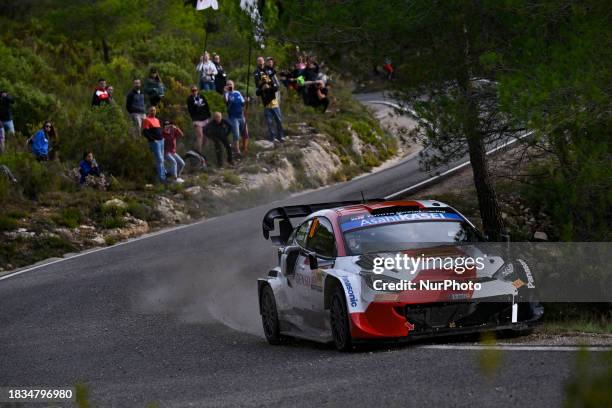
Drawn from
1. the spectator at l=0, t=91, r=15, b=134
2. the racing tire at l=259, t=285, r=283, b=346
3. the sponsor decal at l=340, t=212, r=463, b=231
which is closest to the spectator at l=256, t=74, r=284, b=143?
the spectator at l=0, t=91, r=15, b=134

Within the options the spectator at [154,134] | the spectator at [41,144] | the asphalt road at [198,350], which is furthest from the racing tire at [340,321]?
the spectator at [41,144]

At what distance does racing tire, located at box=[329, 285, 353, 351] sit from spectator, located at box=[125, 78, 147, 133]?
1596 centimetres

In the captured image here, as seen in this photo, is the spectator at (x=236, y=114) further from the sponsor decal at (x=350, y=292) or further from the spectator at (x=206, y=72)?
the sponsor decal at (x=350, y=292)

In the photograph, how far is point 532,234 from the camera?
1700cm

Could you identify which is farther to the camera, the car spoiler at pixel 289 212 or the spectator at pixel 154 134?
the spectator at pixel 154 134

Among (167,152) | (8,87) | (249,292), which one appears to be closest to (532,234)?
(249,292)

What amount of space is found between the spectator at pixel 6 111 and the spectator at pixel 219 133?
4.82 m

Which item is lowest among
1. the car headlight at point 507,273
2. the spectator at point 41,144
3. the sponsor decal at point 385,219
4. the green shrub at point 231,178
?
the car headlight at point 507,273

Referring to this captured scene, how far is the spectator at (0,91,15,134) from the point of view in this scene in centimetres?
2392

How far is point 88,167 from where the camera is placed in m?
24.4

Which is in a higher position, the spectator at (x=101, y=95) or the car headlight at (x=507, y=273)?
the spectator at (x=101, y=95)

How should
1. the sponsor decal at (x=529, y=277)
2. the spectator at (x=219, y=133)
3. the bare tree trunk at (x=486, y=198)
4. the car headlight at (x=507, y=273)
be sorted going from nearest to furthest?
the car headlight at (x=507, y=273)
the sponsor decal at (x=529, y=277)
the bare tree trunk at (x=486, y=198)
the spectator at (x=219, y=133)

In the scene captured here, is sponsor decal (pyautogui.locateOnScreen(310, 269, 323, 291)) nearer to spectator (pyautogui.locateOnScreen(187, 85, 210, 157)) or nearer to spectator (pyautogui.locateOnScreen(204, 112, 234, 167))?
spectator (pyautogui.locateOnScreen(187, 85, 210, 157))

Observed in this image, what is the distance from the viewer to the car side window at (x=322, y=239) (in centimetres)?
1095
